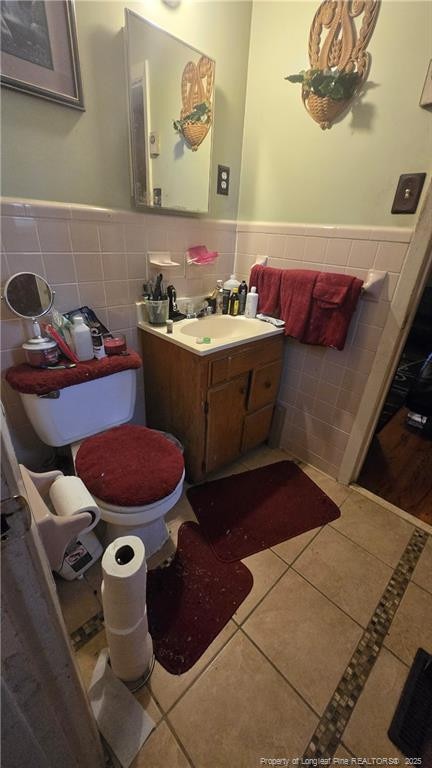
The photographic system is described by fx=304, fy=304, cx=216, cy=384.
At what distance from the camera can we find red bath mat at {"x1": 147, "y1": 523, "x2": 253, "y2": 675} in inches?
38.9

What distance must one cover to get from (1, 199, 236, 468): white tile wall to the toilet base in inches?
18.6

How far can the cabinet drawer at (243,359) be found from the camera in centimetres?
132

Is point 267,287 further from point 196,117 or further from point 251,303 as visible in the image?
point 196,117

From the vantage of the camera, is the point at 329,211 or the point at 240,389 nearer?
the point at 329,211

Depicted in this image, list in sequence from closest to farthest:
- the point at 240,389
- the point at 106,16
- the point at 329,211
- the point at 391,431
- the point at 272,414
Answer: the point at 106,16 → the point at 329,211 → the point at 240,389 → the point at 272,414 → the point at 391,431

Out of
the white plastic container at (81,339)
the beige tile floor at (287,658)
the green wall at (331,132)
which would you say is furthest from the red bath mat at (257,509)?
the green wall at (331,132)

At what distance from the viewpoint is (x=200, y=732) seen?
32.5 inches

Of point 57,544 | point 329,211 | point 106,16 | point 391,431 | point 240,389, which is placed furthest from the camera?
point 391,431

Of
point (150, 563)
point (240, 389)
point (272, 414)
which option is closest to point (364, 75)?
point (240, 389)

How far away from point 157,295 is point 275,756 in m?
1.58

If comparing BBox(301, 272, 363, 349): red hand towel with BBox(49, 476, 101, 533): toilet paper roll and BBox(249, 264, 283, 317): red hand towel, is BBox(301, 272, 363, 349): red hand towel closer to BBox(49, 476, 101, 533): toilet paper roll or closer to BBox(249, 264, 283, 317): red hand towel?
BBox(249, 264, 283, 317): red hand towel

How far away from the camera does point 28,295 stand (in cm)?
108

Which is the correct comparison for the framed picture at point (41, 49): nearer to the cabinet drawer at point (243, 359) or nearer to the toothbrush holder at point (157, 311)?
the toothbrush holder at point (157, 311)

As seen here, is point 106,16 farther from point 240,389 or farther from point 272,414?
point 272,414
